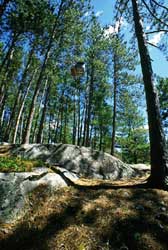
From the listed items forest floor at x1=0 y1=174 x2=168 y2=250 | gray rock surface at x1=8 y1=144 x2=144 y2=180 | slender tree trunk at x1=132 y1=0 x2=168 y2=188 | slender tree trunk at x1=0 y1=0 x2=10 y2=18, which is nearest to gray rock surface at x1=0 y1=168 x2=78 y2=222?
forest floor at x1=0 y1=174 x2=168 y2=250

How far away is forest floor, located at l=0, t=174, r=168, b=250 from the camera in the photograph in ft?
9.53

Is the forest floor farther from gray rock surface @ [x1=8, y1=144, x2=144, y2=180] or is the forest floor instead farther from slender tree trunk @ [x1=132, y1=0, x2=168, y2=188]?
gray rock surface @ [x1=8, y1=144, x2=144, y2=180]

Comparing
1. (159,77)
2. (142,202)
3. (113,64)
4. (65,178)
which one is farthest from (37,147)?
(159,77)

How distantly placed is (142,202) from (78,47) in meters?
12.6

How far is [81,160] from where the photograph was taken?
6.90 m

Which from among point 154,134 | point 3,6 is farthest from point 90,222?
point 3,6

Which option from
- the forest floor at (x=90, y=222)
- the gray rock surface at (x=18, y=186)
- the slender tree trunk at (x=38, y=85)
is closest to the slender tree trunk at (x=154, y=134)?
the forest floor at (x=90, y=222)

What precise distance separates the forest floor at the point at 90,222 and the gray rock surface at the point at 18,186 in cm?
12

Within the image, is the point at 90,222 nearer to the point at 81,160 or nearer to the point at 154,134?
the point at 154,134

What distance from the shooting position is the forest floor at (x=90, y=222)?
290cm

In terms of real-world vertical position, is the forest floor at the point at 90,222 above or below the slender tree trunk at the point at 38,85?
below

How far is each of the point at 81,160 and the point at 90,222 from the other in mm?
3616

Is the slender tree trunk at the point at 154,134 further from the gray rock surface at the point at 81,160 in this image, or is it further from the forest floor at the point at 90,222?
the gray rock surface at the point at 81,160

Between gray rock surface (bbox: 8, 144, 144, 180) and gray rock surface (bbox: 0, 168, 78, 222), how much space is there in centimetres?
211
